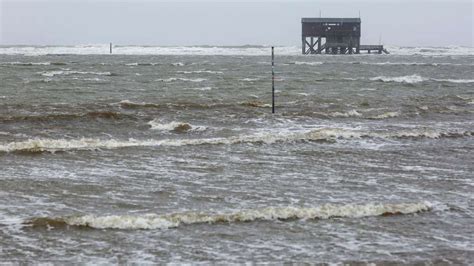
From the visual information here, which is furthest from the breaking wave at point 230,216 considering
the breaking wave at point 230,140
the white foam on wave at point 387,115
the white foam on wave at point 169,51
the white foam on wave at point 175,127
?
the white foam on wave at point 169,51

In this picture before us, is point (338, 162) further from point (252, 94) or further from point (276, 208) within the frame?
point (252, 94)

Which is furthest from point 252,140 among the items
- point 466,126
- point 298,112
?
point 466,126

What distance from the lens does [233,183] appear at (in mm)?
9250

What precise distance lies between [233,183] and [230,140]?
4246mm

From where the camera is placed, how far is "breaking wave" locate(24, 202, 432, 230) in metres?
7.03

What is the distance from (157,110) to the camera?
18.8m

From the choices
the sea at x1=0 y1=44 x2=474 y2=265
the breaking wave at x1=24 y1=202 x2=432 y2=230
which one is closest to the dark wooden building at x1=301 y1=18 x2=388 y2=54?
the sea at x1=0 y1=44 x2=474 y2=265

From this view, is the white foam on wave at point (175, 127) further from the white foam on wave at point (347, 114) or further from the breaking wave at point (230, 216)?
the breaking wave at point (230, 216)

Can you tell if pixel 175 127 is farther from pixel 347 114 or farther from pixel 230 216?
pixel 230 216

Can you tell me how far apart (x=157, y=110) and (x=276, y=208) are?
11729 mm

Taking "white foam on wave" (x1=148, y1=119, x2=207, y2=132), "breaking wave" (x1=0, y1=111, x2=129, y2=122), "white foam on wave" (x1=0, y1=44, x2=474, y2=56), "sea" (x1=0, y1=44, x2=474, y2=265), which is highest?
"white foam on wave" (x1=0, y1=44, x2=474, y2=56)

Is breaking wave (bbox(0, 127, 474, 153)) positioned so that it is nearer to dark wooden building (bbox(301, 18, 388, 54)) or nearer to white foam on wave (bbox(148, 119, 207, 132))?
white foam on wave (bbox(148, 119, 207, 132))

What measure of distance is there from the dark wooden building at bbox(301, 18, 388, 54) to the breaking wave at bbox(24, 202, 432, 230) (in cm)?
6559

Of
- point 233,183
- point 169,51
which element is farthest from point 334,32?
point 233,183
